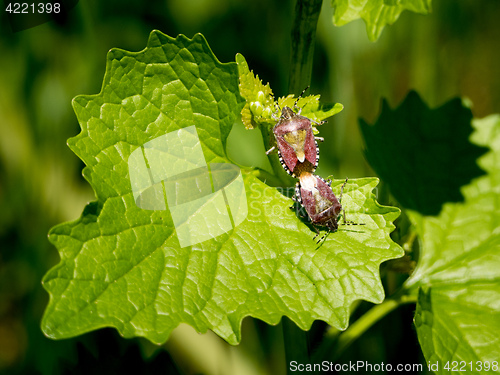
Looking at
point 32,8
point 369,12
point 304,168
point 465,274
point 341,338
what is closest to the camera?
point 369,12

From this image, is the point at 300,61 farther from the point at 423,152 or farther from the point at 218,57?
the point at 218,57

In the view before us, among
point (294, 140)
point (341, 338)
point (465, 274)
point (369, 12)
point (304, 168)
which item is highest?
point (369, 12)

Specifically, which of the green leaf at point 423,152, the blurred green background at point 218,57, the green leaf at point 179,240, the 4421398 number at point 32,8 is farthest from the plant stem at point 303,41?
the 4421398 number at point 32,8

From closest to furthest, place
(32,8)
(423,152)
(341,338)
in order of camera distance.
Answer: (341,338), (423,152), (32,8)

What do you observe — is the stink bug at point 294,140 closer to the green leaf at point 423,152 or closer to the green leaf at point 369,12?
the green leaf at point 369,12

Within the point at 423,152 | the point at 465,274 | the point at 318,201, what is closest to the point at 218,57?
the point at 423,152

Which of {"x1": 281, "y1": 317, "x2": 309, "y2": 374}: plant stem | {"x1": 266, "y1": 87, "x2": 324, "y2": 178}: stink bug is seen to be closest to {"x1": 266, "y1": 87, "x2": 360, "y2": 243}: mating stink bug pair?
{"x1": 266, "y1": 87, "x2": 324, "y2": 178}: stink bug

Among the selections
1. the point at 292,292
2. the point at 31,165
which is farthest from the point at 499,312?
the point at 31,165
